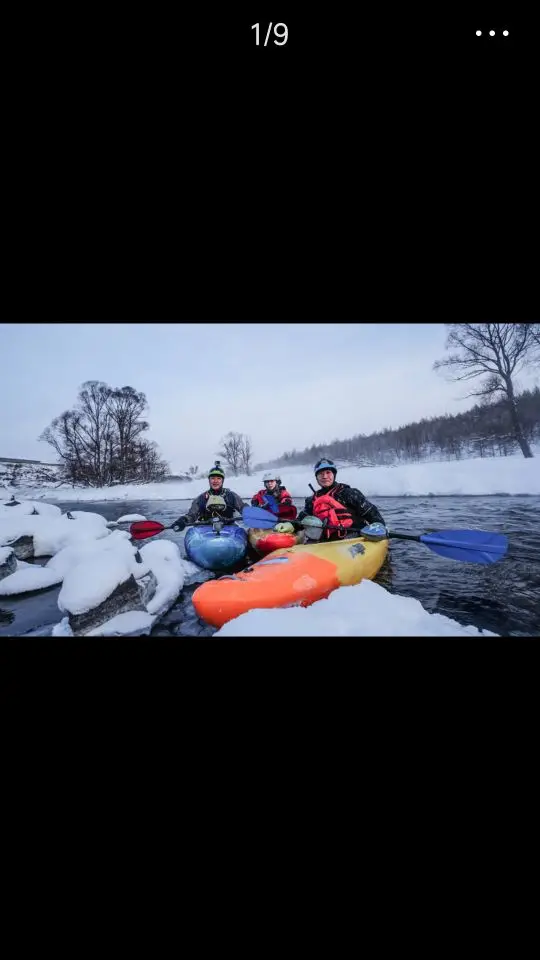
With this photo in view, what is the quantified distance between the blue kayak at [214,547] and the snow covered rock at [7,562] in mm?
1388

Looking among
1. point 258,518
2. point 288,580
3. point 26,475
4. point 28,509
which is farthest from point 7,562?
point 288,580

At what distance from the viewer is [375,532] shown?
2.58 m

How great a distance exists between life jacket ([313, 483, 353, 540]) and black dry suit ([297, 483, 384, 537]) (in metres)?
0.01

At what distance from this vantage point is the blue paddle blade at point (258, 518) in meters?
2.93

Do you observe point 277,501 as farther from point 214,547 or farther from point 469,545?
point 469,545

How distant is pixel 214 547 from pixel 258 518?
1.84ft

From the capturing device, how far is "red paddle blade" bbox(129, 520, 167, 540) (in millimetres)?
2830

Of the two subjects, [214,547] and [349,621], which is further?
[214,547]
